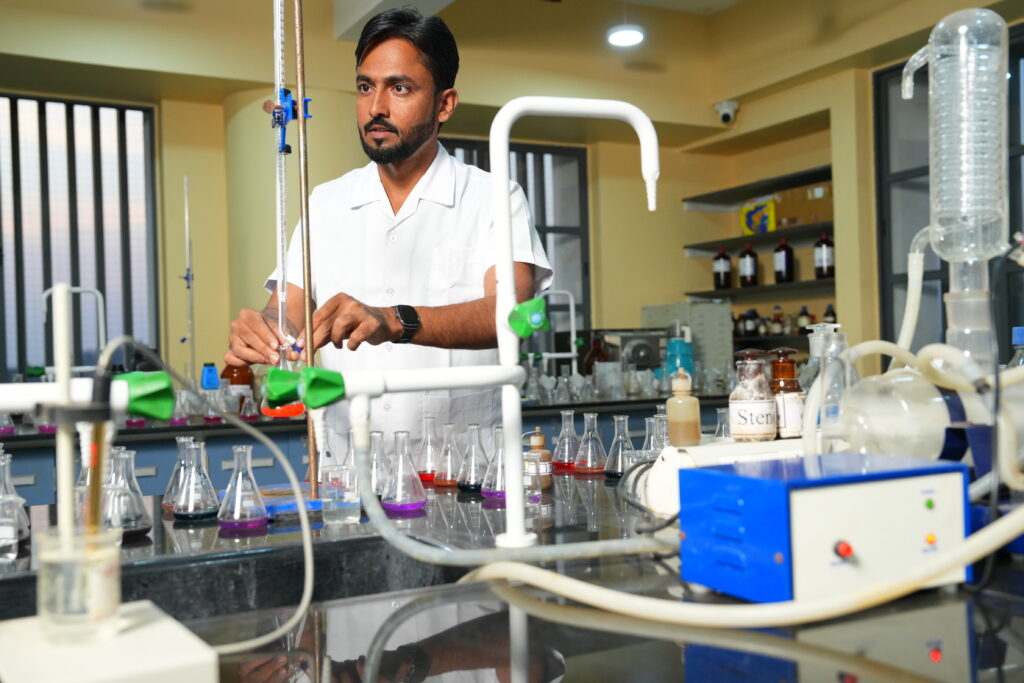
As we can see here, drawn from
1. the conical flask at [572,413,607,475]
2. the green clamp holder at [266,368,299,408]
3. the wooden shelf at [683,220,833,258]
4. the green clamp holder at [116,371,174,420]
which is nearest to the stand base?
the green clamp holder at [116,371,174,420]

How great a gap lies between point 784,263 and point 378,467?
508cm

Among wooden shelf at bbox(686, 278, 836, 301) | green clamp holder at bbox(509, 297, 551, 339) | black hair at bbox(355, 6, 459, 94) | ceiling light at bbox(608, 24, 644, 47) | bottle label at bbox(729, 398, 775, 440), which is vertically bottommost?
bottle label at bbox(729, 398, 775, 440)

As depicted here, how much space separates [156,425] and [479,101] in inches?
112

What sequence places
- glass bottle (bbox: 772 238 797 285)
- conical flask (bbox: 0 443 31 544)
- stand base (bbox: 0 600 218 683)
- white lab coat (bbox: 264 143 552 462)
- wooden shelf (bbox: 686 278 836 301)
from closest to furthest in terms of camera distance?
stand base (bbox: 0 600 218 683)
conical flask (bbox: 0 443 31 544)
white lab coat (bbox: 264 143 552 462)
wooden shelf (bbox: 686 278 836 301)
glass bottle (bbox: 772 238 797 285)

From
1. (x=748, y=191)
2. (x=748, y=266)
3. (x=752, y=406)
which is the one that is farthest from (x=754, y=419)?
(x=748, y=191)

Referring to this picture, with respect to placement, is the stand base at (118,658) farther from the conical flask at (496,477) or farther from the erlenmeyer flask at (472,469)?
the erlenmeyer flask at (472,469)

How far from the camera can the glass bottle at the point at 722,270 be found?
670 cm

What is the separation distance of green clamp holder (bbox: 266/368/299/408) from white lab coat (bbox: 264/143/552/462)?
5.14ft

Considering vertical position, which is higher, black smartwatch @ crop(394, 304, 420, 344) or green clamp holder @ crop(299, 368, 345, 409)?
black smartwatch @ crop(394, 304, 420, 344)

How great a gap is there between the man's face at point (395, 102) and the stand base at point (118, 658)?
77.8 inches

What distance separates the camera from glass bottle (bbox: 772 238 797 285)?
6230mm

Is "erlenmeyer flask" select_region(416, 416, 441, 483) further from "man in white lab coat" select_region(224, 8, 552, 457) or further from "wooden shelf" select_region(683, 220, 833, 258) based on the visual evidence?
"wooden shelf" select_region(683, 220, 833, 258)

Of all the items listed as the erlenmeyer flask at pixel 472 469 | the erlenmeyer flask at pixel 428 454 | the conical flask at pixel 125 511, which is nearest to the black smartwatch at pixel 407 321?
the erlenmeyer flask at pixel 428 454

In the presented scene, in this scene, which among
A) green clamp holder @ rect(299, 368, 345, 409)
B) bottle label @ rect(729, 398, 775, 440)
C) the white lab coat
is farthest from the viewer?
the white lab coat
